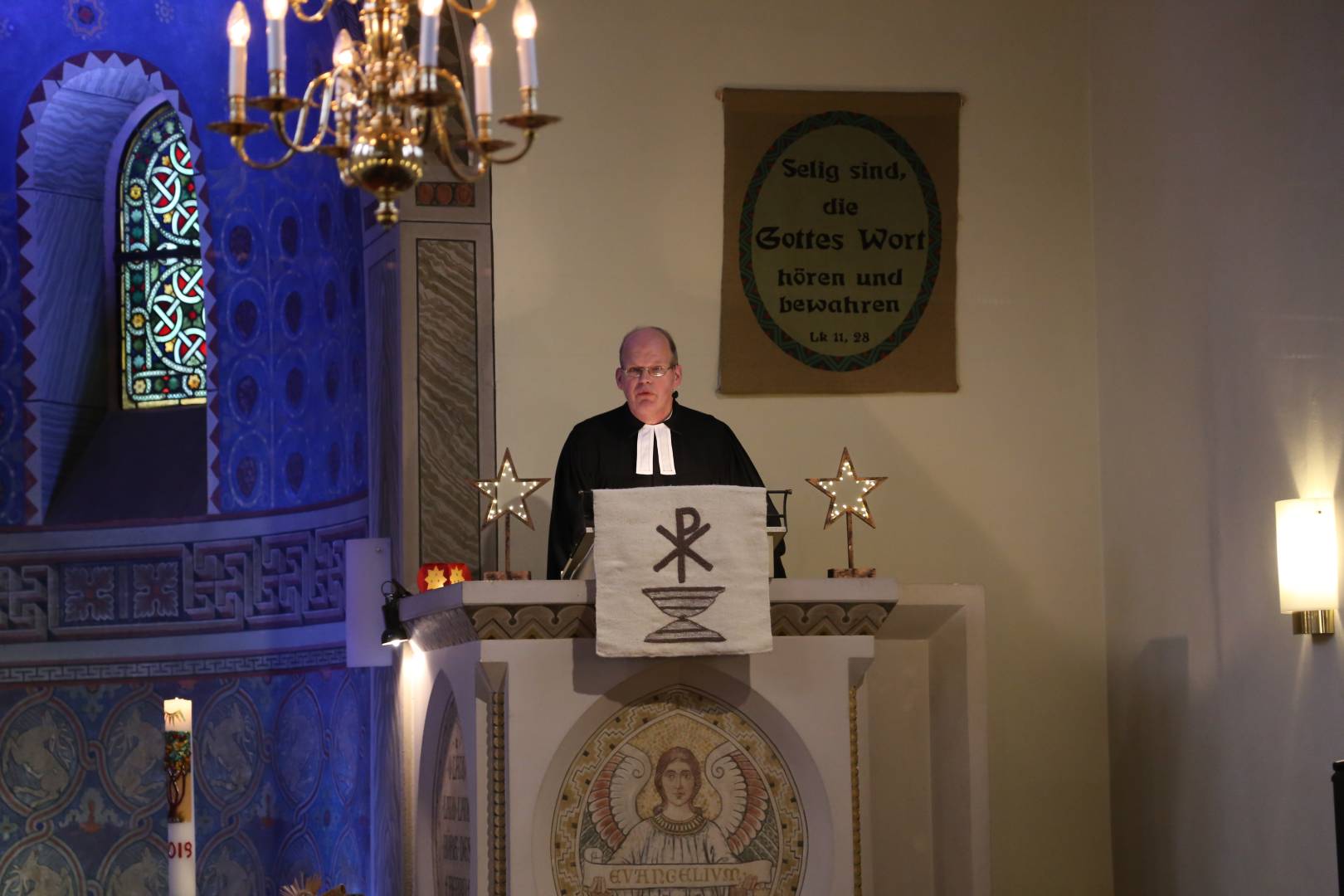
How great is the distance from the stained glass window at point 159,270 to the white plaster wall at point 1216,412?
4.78m

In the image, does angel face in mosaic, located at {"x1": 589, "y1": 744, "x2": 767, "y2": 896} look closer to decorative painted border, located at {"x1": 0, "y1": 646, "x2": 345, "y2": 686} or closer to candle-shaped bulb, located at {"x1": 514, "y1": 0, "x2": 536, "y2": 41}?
candle-shaped bulb, located at {"x1": 514, "y1": 0, "x2": 536, "y2": 41}

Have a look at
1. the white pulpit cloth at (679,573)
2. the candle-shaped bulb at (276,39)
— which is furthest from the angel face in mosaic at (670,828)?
the candle-shaped bulb at (276,39)

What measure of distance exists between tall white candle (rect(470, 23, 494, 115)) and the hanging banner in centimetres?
361

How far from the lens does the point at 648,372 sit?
675 centimetres


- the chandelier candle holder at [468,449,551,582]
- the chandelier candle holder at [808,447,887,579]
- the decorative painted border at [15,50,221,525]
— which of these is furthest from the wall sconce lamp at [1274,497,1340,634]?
the decorative painted border at [15,50,221,525]

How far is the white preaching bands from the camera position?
6.84 m

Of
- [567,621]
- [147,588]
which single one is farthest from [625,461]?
[147,588]

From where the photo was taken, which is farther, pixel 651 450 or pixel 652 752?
pixel 651 450

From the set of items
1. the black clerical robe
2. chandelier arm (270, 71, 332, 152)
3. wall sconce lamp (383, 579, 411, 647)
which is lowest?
wall sconce lamp (383, 579, 411, 647)

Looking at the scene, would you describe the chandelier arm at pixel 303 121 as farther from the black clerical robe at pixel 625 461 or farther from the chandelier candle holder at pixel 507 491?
the black clerical robe at pixel 625 461

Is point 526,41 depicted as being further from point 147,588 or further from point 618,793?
point 147,588

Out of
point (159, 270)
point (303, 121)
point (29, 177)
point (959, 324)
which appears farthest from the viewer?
point (159, 270)

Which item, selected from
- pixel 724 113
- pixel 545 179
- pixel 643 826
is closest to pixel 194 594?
pixel 545 179

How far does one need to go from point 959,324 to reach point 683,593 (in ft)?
10.2
